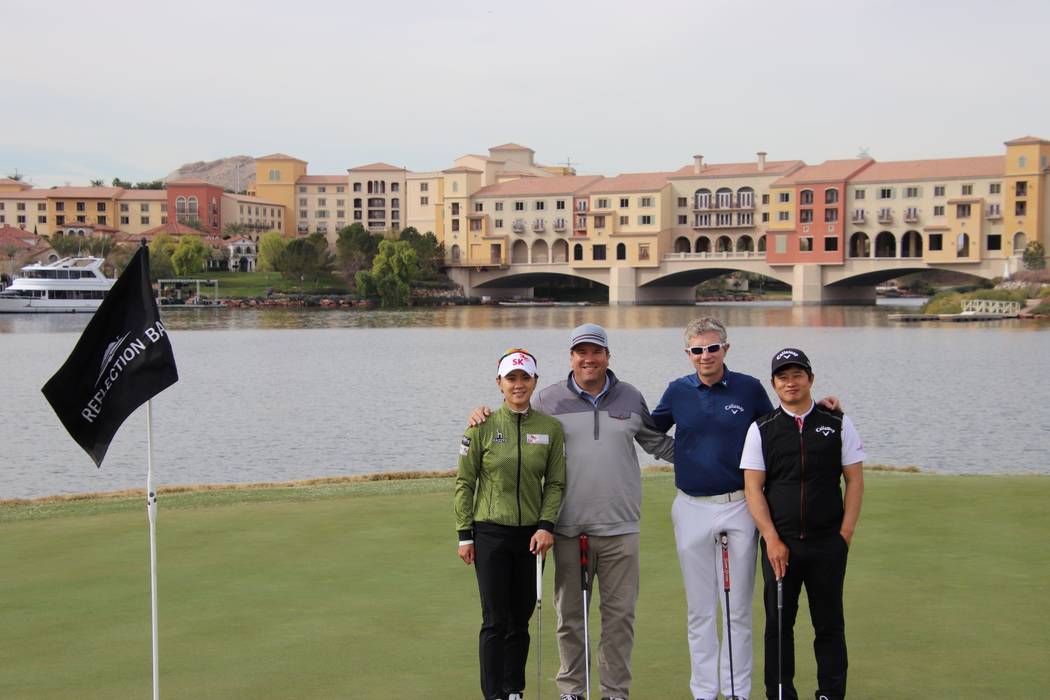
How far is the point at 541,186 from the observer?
123 meters

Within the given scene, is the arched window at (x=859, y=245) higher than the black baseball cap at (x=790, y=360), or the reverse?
the arched window at (x=859, y=245)

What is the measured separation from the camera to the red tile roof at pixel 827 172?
10483 centimetres

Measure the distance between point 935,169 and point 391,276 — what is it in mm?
46934

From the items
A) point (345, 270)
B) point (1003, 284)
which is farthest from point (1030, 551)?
point (345, 270)

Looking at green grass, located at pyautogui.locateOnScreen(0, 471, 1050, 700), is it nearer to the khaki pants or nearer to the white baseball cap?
the khaki pants

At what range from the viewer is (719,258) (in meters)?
105

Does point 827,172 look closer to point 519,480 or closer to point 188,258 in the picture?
point 188,258

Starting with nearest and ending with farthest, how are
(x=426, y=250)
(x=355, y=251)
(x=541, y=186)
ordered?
(x=355, y=251)
(x=426, y=250)
(x=541, y=186)

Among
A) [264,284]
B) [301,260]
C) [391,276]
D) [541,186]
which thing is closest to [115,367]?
[391,276]

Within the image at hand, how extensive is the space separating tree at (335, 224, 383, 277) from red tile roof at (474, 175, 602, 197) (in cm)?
1389

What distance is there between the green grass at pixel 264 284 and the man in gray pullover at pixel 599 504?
107 meters

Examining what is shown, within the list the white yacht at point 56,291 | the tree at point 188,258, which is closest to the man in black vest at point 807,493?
the white yacht at point 56,291

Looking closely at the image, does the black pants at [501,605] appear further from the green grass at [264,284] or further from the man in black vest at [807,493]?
the green grass at [264,284]

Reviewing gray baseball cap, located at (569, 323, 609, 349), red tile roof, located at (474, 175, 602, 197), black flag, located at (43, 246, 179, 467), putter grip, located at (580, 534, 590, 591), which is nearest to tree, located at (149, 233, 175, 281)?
red tile roof, located at (474, 175, 602, 197)
